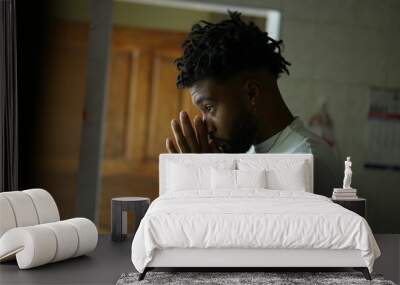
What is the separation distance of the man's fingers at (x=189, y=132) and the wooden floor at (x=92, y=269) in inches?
47.4

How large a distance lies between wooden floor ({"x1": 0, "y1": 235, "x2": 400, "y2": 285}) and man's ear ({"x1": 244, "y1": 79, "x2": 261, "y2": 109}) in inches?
70.8

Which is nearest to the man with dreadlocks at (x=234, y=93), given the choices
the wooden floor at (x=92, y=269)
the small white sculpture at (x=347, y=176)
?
the small white sculpture at (x=347, y=176)

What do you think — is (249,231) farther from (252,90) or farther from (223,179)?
(252,90)

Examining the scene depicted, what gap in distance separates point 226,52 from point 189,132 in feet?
2.80

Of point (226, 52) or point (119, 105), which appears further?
point (119, 105)

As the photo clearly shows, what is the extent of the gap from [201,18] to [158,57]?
57 centimetres

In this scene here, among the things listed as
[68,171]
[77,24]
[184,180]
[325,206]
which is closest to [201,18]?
[77,24]

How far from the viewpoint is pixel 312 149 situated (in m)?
6.05

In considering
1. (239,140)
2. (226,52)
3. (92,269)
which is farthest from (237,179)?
(92,269)

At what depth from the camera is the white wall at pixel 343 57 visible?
603 centimetres

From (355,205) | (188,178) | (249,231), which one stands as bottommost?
(355,205)

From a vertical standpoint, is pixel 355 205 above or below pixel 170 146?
below

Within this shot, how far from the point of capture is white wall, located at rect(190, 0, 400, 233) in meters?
6.03

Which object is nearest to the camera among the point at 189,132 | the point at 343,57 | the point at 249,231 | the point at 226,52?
the point at 249,231
